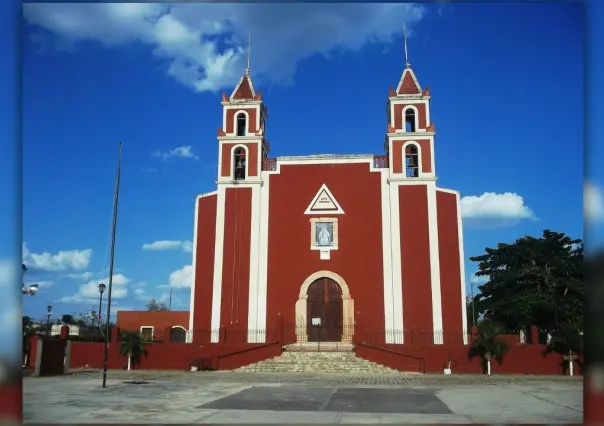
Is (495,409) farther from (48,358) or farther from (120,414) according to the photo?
(48,358)

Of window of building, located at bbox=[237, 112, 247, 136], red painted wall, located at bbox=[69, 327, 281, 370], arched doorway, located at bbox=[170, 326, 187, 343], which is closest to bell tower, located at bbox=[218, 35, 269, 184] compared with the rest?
window of building, located at bbox=[237, 112, 247, 136]

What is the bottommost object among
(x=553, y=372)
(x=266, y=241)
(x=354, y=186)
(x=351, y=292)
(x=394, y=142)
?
(x=553, y=372)

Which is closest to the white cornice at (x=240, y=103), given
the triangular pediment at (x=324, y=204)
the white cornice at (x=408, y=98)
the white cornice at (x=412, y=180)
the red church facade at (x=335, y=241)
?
the red church facade at (x=335, y=241)

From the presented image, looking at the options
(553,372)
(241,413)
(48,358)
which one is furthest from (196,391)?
(553,372)

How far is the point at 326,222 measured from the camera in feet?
66.8

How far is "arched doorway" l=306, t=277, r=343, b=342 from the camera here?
19.5 metres

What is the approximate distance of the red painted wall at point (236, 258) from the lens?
64.6 ft

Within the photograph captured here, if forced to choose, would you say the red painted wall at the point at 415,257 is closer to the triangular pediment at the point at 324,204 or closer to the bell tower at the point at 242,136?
the triangular pediment at the point at 324,204

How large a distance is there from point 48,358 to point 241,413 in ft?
32.0

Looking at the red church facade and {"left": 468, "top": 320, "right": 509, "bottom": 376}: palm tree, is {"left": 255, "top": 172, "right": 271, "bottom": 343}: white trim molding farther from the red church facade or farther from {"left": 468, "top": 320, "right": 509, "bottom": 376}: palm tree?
{"left": 468, "top": 320, "right": 509, "bottom": 376}: palm tree

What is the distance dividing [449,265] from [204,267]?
893 cm

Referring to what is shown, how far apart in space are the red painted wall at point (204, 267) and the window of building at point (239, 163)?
53.5 inches

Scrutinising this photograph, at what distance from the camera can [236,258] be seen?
20125mm

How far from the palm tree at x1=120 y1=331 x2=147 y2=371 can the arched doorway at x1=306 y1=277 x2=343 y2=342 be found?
5.81 meters
